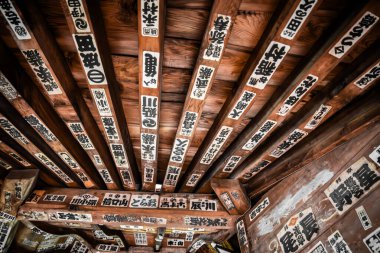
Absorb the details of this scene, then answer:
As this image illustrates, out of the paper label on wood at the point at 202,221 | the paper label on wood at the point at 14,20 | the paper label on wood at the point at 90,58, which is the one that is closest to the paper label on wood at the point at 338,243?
the paper label on wood at the point at 202,221

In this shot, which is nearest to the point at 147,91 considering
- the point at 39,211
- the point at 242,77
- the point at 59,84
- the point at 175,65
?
the point at 175,65

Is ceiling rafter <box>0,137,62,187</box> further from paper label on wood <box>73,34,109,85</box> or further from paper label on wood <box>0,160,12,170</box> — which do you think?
paper label on wood <box>73,34,109,85</box>

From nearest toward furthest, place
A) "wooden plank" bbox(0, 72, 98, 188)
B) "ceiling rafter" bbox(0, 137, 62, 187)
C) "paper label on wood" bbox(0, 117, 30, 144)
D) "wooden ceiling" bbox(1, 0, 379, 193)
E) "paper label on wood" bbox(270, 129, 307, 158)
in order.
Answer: "wooden ceiling" bbox(1, 0, 379, 193) < "wooden plank" bbox(0, 72, 98, 188) < "paper label on wood" bbox(0, 117, 30, 144) < "paper label on wood" bbox(270, 129, 307, 158) < "ceiling rafter" bbox(0, 137, 62, 187)

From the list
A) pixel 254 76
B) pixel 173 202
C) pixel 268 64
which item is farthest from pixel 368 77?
pixel 173 202

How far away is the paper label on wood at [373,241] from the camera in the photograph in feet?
7.55

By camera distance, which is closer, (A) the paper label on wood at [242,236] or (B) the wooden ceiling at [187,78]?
(B) the wooden ceiling at [187,78]

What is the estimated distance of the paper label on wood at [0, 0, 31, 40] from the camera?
5.99 ft

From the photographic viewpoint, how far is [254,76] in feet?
7.84

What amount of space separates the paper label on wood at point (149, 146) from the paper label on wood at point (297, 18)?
2019 mm

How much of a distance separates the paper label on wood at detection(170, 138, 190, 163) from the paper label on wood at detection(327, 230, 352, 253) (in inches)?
86.4

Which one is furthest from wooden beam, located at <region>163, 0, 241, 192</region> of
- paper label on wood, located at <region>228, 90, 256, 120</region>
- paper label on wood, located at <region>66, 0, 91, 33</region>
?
paper label on wood, located at <region>66, 0, 91, 33</region>

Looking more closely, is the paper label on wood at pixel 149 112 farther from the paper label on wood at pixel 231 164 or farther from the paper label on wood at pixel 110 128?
the paper label on wood at pixel 231 164

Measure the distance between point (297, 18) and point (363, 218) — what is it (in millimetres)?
2286

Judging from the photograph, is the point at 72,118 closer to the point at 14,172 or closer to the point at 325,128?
the point at 14,172
